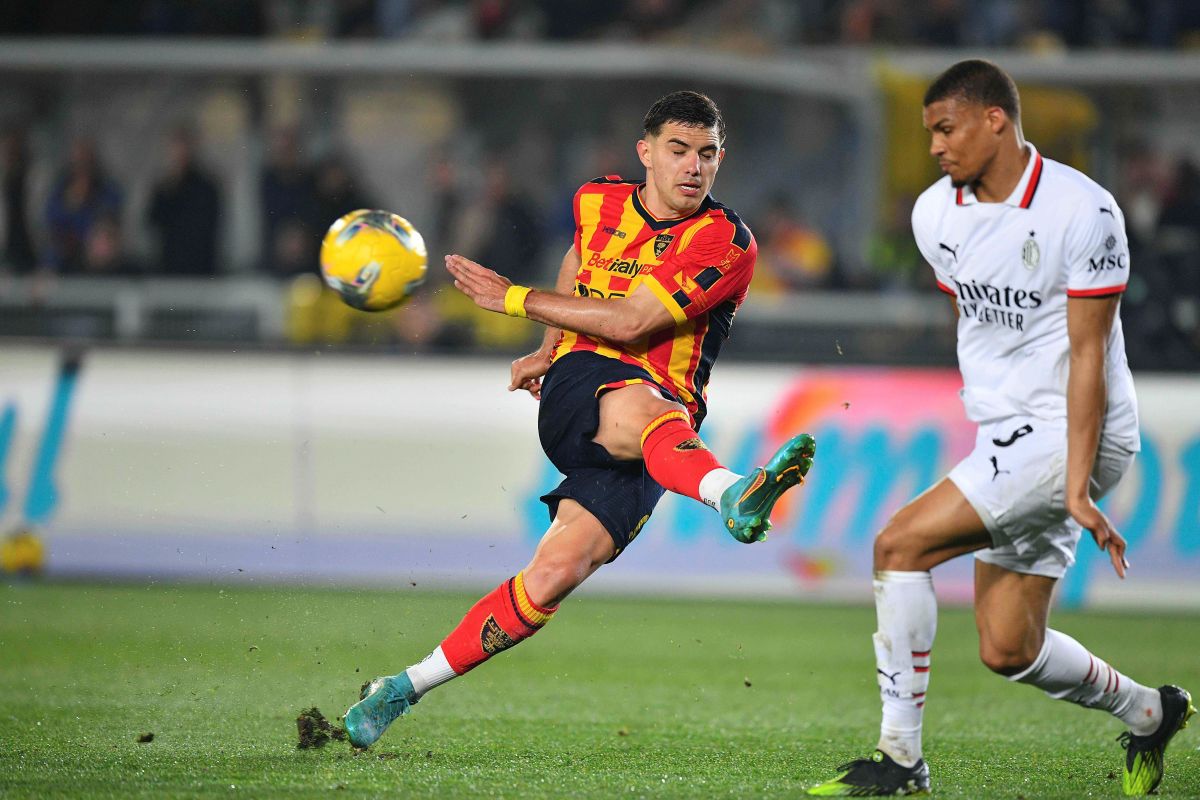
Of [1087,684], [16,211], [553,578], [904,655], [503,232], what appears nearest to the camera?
[904,655]

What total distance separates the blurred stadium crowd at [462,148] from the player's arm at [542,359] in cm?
564

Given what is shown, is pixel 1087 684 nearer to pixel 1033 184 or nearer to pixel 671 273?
pixel 1033 184

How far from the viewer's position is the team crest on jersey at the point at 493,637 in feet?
16.7

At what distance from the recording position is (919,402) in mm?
10156

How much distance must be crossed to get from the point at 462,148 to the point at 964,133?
Result: 36.5 ft

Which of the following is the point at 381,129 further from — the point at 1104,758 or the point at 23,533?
the point at 1104,758

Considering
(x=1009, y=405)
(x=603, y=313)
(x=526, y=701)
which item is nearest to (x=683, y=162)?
(x=603, y=313)

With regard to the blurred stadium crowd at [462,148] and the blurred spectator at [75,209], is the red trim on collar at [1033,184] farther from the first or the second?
the blurred spectator at [75,209]

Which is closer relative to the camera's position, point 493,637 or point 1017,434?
point 1017,434

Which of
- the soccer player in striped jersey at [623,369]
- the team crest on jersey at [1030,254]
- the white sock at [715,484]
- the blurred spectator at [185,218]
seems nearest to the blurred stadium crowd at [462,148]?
the blurred spectator at [185,218]

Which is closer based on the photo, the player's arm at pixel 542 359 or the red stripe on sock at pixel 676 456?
the red stripe on sock at pixel 676 456

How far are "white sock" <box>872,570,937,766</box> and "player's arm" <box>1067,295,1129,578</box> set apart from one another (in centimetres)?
52

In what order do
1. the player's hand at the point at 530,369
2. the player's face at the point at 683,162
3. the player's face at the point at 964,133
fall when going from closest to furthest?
the player's face at the point at 964,133 < the player's face at the point at 683,162 < the player's hand at the point at 530,369

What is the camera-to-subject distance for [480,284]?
524cm
